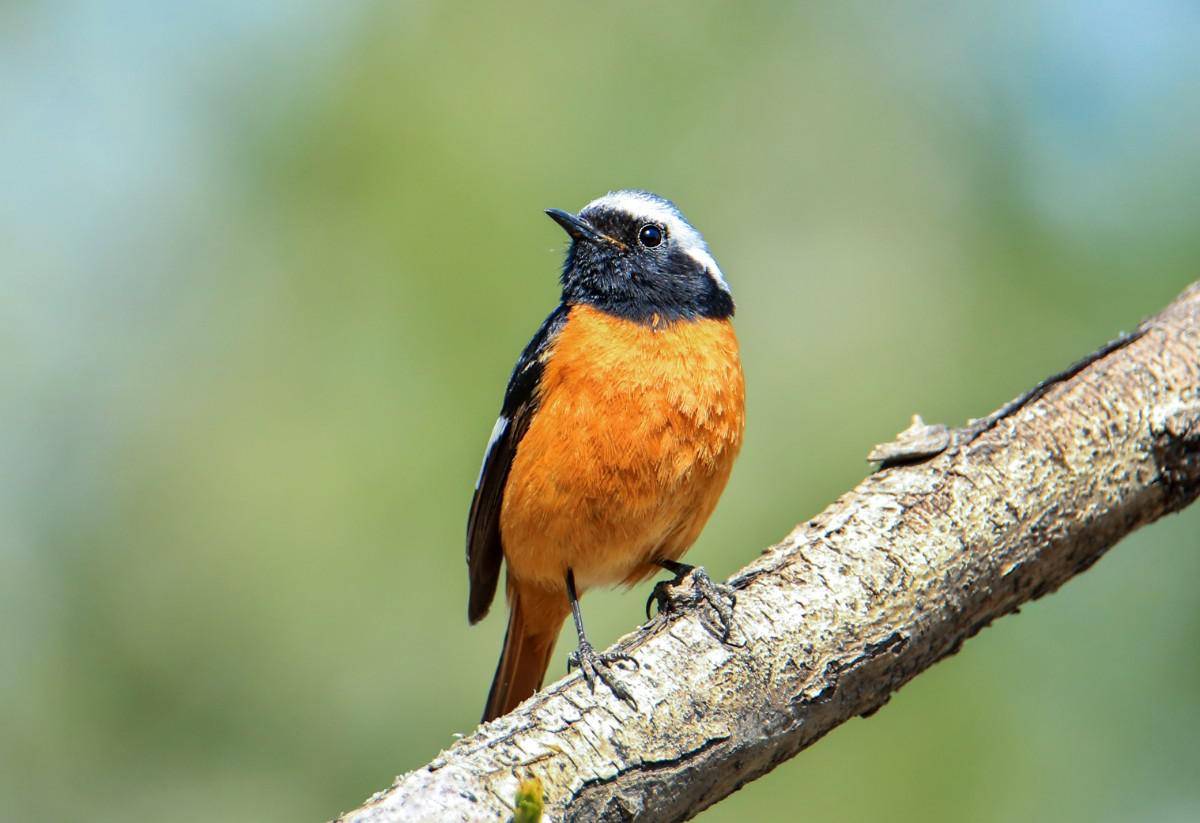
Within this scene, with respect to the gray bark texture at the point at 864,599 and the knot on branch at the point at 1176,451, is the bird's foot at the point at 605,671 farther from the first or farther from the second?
the knot on branch at the point at 1176,451

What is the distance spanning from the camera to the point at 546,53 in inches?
344

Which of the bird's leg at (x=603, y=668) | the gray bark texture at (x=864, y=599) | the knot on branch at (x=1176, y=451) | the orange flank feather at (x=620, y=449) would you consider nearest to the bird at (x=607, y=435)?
the orange flank feather at (x=620, y=449)

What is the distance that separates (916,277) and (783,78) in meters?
2.10

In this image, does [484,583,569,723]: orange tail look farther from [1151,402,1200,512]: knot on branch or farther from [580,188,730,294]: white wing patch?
[1151,402,1200,512]: knot on branch

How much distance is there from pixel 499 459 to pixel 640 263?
118 centimetres

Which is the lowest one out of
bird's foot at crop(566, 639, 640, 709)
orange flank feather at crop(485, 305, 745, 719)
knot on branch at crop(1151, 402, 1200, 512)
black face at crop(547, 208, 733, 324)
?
bird's foot at crop(566, 639, 640, 709)

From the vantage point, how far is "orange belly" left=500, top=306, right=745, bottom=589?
4.80 metres

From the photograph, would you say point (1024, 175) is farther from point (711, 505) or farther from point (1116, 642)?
point (711, 505)

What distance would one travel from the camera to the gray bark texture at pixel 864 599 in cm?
349

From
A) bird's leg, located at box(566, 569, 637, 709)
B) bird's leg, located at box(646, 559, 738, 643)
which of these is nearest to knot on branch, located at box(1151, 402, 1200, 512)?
bird's leg, located at box(646, 559, 738, 643)

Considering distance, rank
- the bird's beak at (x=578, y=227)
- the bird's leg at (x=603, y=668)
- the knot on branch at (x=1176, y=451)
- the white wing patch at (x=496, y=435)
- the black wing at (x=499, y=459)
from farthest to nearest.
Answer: the bird's beak at (x=578, y=227) → the white wing patch at (x=496, y=435) → the black wing at (x=499, y=459) → the knot on branch at (x=1176, y=451) → the bird's leg at (x=603, y=668)

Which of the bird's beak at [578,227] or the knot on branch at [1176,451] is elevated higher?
the bird's beak at [578,227]

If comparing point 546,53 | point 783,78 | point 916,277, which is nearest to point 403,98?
point 546,53

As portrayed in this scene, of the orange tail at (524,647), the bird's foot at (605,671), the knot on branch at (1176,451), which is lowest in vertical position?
the bird's foot at (605,671)
